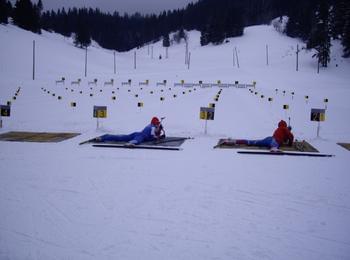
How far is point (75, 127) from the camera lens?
1542 cm

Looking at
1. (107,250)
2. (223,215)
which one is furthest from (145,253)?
(223,215)

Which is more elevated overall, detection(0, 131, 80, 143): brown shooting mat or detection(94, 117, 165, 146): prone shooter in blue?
detection(94, 117, 165, 146): prone shooter in blue

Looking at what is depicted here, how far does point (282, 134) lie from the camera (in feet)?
36.0

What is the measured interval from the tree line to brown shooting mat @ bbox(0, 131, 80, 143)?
5128 cm

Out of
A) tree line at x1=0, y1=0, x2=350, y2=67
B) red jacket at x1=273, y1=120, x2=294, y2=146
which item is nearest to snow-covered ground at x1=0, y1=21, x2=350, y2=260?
red jacket at x1=273, y1=120, x2=294, y2=146

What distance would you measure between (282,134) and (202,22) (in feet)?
409

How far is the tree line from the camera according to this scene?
195ft

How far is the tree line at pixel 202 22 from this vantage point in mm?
59531

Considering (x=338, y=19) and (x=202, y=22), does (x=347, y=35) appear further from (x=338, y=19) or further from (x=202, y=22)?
(x=202, y=22)

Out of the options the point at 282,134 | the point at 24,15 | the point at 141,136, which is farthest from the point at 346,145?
the point at 24,15

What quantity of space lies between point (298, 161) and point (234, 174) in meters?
2.47

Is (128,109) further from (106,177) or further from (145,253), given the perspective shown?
(145,253)

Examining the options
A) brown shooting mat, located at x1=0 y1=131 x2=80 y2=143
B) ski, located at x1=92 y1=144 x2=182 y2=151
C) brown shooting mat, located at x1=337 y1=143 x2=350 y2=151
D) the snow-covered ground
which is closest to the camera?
the snow-covered ground

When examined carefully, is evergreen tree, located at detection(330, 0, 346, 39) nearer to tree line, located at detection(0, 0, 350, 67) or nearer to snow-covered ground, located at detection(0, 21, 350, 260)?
tree line, located at detection(0, 0, 350, 67)
